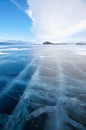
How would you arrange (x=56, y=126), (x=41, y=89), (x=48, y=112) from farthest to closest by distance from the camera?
(x=41, y=89)
(x=48, y=112)
(x=56, y=126)

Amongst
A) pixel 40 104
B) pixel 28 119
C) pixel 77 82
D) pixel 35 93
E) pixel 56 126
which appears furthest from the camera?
pixel 77 82

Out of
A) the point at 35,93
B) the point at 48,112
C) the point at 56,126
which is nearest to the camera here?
the point at 56,126

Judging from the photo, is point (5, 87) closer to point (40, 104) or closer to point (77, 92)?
point (40, 104)

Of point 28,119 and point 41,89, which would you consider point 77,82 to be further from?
point 28,119

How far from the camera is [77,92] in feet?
20.0

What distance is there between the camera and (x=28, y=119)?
4.15 metres

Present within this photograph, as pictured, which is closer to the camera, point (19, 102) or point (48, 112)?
point (48, 112)

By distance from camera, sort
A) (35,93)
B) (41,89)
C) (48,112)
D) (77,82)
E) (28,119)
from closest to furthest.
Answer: (28,119), (48,112), (35,93), (41,89), (77,82)

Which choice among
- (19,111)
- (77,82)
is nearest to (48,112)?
(19,111)

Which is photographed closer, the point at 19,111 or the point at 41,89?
the point at 19,111

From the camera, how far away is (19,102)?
5203 mm

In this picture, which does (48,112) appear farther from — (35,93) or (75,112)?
(35,93)

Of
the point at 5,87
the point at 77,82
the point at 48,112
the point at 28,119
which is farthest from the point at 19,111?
the point at 77,82

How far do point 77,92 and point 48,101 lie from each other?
1448 millimetres
